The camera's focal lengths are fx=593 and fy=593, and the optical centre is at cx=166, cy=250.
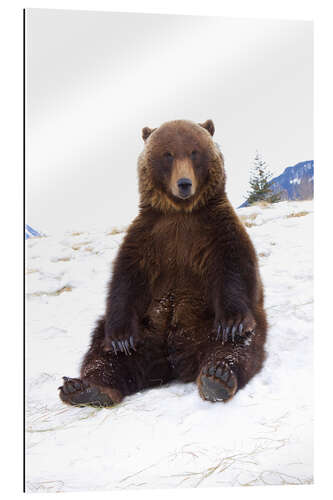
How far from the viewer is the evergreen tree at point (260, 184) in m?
4.37

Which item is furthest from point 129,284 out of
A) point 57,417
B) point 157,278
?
point 57,417

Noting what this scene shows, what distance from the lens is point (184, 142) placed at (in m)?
4.05

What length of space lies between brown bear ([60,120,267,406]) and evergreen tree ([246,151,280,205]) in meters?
0.34

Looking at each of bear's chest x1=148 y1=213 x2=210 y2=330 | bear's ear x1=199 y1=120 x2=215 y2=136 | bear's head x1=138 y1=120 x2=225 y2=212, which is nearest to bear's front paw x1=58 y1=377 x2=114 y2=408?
bear's chest x1=148 y1=213 x2=210 y2=330

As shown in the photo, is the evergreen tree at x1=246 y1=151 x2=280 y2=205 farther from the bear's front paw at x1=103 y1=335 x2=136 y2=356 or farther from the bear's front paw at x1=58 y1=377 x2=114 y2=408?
the bear's front paw at x1=58 y1=377 x2=114 y2=408

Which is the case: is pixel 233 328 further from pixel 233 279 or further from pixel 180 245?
pixel 180 245

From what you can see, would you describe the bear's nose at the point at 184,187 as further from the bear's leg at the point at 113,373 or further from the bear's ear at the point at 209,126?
the bear's leg at the point at 113,373

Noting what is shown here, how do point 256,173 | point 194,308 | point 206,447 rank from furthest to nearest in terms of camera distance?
1. point 256,173
2. point 194,308
3. point 206,447

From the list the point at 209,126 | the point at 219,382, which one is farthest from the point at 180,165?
the point at 219,382

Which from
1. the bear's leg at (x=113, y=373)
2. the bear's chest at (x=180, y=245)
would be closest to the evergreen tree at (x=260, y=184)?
the bear's chest at (x=180, y=245)

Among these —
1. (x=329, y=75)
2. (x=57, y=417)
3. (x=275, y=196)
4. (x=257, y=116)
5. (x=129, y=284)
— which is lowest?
(x=57, y=417)

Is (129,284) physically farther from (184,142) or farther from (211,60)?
(211,60)

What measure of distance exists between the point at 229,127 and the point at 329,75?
89 cm

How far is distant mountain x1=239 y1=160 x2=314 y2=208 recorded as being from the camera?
4414 mm
